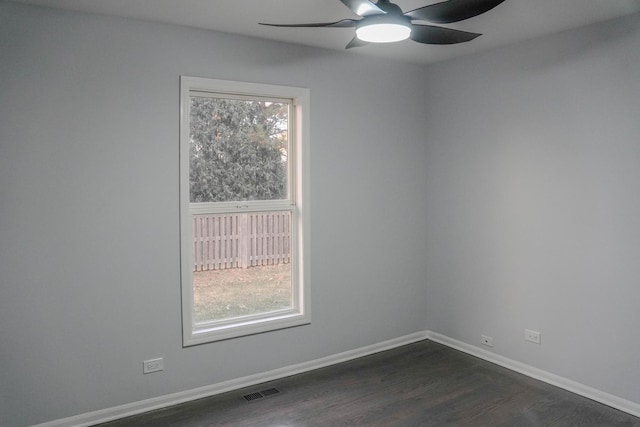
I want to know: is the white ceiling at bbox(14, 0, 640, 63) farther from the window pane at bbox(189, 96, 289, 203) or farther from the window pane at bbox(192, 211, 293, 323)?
the window pane at bbox(192, 211, 293, 323)

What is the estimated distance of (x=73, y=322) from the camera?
305 centimetres

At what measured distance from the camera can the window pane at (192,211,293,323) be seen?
11.9ft

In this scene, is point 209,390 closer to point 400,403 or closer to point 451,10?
point 400,403

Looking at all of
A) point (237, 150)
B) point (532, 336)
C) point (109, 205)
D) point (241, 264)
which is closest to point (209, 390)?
point (241, 264)

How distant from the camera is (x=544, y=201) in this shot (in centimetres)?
373

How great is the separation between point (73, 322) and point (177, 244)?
79cm

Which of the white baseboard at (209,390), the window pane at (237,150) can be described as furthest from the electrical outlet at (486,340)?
the window pane at (237,150)

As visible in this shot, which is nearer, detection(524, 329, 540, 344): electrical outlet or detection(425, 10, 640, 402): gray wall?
detection(425, 10, 640, 402): gray wall

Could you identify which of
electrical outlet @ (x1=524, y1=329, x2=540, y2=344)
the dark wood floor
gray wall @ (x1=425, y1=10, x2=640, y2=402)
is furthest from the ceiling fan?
electrical outlet @ (x1=524, y1=329, x2=540, y2=344)

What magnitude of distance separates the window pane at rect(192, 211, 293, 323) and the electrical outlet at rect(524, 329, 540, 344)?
1882mm

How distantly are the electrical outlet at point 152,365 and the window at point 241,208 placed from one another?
22 cm

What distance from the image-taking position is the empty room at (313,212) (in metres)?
2.95

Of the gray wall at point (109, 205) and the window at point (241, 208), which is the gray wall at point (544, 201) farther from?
the window at point (241, 208)

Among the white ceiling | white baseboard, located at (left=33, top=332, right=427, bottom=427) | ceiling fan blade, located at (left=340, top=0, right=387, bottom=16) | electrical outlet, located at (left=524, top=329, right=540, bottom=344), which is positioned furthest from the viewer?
electrical outlet, located at (left=524, top=329, right=540, bottom=344)
